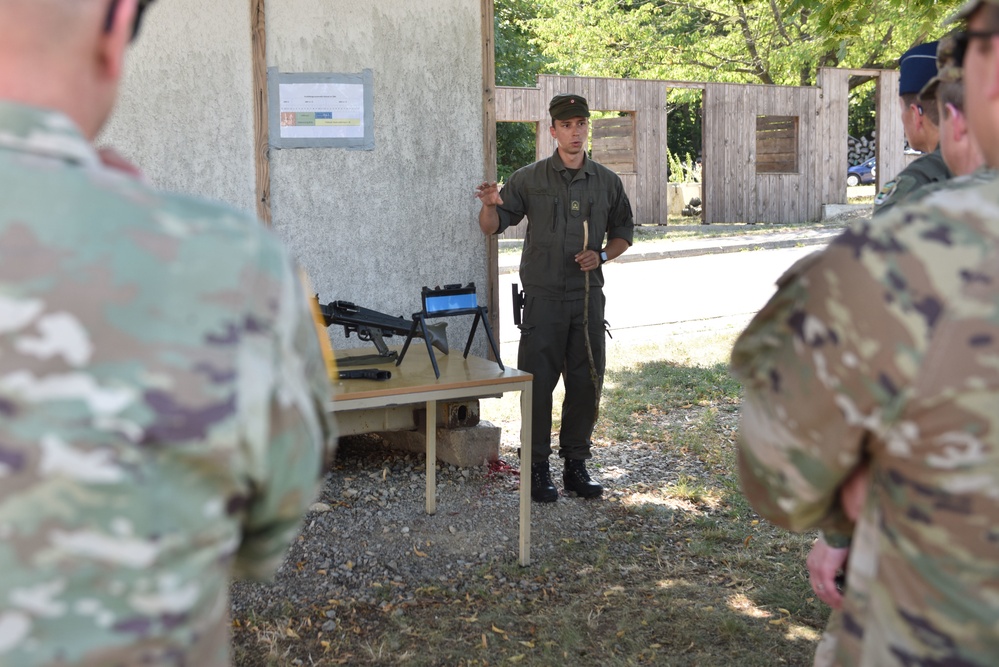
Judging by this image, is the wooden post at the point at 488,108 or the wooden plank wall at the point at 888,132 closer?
the wooden post at the point at 488,108

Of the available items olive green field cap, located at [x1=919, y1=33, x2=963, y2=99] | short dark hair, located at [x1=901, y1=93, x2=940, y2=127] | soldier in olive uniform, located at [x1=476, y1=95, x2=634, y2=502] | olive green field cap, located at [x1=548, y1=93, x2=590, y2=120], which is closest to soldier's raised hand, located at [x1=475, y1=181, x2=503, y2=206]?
soldier in olive uniform, located at [x1=476, y1=95, x2=634, y2=502]

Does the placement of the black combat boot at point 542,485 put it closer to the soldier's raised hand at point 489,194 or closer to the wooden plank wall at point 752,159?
the soldier's raised hand at point 489,194

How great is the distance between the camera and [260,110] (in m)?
5.84

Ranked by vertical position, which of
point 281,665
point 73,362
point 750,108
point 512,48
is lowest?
point 281,665

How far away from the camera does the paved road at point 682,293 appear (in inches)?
429

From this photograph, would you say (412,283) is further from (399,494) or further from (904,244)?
(904,244)

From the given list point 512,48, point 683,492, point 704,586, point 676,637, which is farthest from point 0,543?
point 512,48

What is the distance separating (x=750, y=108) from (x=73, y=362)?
20.6 meters

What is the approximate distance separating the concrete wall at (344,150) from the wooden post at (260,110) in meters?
0.04

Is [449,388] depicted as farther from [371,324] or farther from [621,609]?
[621,609]

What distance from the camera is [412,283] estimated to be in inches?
249

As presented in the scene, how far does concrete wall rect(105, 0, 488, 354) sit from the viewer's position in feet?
18.6

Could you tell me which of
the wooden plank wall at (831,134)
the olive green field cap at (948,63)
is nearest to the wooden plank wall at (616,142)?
the wooden plank wall at (831,134)

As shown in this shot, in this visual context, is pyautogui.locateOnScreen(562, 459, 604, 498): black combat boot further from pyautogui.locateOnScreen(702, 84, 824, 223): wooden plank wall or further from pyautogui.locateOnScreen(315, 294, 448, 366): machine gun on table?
pyautogui.locateOnScreen(702, 84, 824, 223): wooden plank wall
